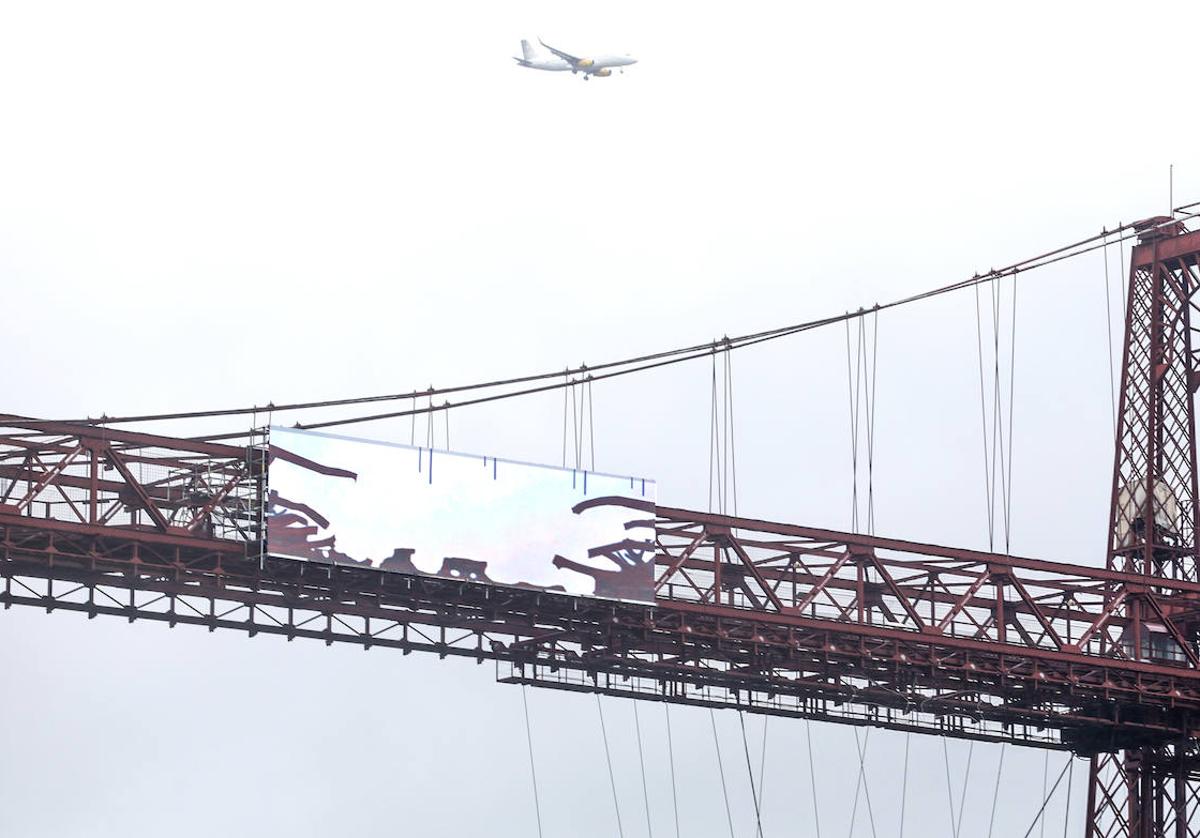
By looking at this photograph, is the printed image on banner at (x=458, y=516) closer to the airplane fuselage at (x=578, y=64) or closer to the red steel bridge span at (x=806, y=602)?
the red steel bridge span at (x=806, y=602)

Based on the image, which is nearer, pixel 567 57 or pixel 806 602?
pixel 806 602

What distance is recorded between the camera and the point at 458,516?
7988 centimetres

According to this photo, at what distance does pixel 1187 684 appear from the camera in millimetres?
90250

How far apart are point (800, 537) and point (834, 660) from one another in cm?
430

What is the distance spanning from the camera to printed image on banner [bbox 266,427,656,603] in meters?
77.6

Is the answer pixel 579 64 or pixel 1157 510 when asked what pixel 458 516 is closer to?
pixel 1157 510

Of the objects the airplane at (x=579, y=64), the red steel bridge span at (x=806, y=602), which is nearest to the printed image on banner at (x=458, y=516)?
the red steel bridge span at (x=806, y=602)

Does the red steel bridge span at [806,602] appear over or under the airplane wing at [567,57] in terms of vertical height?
under

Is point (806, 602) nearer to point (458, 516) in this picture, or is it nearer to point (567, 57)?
point (458, 516)

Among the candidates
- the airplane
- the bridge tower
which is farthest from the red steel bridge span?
the airplane

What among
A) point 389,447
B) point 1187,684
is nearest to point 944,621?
point 1187,684

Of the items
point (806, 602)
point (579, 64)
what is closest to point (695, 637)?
point (806, 602)

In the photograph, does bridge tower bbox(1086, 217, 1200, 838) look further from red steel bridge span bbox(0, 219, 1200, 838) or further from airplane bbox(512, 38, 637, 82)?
airplane bbox(512, 38, 637, 82)

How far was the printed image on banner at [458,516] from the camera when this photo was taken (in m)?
77.6
